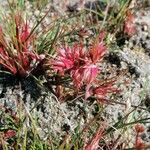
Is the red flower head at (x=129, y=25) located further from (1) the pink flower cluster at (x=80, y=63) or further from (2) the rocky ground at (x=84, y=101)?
(1) the pink flower cluster at (x=80, y=63)

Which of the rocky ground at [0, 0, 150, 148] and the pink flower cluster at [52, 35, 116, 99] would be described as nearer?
the pink flower cluster at [52, 35, 116, 99]

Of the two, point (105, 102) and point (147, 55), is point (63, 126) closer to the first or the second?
Answer: point (105, 102)

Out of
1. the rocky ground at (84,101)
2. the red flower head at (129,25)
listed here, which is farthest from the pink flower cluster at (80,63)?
the red flower head at (129,25)

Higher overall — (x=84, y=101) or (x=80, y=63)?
(x=80, y=63)

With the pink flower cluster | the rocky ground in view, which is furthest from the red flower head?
the pink flower cluster

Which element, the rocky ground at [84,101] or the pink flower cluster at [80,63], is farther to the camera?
the rocky ground at [84,101]

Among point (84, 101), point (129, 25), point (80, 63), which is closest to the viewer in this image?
point (80, 63)

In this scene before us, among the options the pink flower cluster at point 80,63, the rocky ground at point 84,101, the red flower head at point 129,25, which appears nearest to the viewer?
the pink flower cluster at point 80,63

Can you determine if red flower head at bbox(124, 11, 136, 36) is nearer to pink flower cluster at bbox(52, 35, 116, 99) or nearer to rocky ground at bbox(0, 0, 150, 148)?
rocky ground at bbox(0, 0, 150, 148)

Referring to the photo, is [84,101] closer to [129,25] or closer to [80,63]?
[80,63]

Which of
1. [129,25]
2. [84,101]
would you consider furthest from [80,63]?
[129,25]

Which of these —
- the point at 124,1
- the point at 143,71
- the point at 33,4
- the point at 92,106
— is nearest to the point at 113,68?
the point at 143,71
